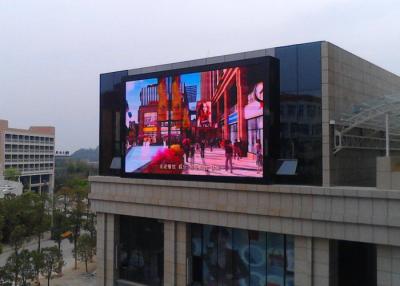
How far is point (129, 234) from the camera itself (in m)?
22.2

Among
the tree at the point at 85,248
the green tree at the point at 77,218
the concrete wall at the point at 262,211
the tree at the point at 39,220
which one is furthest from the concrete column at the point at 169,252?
the tree at the point at 39,220

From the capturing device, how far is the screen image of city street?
687 inches

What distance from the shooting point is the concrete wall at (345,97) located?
52.7 ft

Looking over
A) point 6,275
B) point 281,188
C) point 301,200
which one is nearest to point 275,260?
point 301,200

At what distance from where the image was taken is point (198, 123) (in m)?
19.1

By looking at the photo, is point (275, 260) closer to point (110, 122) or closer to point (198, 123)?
point (198, 123)

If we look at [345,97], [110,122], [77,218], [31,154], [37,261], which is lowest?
[37,261]

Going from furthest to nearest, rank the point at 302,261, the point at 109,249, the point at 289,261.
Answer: the point at 109,249 → the point at 289,261 → the point at 302,261

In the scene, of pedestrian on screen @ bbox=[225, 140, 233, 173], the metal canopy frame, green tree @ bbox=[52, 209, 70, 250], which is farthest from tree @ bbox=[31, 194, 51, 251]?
the metal canopy frame

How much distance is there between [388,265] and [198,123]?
9037 mm

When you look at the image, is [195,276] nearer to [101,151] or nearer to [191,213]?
[191,213]

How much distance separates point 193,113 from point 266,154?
399 centimetres

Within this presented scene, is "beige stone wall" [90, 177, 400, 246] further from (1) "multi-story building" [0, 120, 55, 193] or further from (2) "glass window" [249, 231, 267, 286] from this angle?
(1) "multi-story building" [0, 120, 55, 193]

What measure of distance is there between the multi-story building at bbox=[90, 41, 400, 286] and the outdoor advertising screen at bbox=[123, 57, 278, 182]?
0.26 metres
